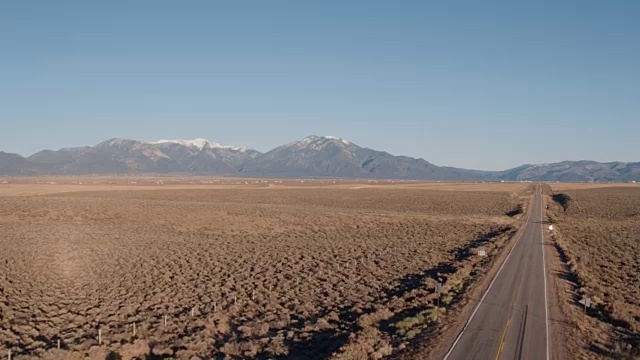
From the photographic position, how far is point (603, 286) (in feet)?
95.4

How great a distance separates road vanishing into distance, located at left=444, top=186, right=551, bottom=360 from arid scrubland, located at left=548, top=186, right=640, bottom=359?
1564 mm

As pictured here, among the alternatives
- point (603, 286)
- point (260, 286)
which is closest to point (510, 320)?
point (603, 286)

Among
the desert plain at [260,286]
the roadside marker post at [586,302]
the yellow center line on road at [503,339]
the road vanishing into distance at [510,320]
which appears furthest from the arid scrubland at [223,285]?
the roadside marker post at [586,302]

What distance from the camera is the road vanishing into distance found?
18.3 metres

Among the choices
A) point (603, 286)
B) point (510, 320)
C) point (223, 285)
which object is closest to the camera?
point (510, 320)

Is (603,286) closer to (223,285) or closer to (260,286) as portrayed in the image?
(260,286)

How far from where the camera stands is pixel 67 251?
35.5 metres

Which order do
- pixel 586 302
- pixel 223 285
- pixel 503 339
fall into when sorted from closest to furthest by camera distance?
pixel 503 339 → pixel 586 302 → pixel 223 285

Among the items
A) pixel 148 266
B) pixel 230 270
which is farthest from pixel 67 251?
pixel 230 270

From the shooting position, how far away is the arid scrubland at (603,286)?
20016mm

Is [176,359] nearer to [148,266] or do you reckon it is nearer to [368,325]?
[368,325]

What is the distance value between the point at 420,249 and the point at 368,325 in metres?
21.9

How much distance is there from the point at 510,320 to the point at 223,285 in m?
17.3

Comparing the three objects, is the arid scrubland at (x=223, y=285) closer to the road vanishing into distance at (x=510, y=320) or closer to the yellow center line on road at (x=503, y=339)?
the road vanishing into distance at (x=510, y=320)
